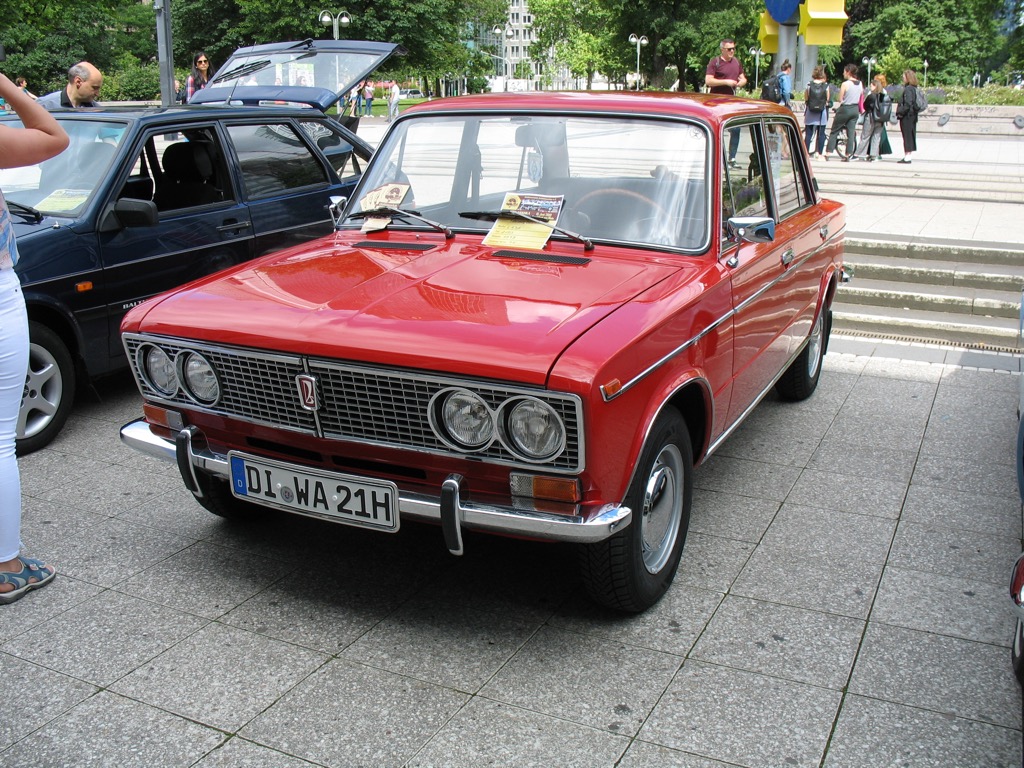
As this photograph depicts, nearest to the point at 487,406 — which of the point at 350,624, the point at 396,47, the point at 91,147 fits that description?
the point at 350,624

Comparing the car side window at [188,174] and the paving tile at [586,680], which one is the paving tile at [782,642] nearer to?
the paving tile at [586,680]

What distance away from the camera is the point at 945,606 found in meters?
3.75

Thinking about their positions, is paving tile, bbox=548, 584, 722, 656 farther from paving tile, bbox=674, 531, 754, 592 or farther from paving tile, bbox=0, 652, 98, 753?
paving tile, bbox=0, 652, 98, 753

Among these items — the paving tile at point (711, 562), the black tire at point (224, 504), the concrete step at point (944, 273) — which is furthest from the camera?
the concrete step at point (944, 273)

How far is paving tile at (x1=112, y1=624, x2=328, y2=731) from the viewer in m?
3.07

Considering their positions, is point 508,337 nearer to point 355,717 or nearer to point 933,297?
point 355,717

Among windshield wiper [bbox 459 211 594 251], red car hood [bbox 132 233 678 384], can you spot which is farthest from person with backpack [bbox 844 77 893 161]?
red car hood [bbox 132 233 678 384]

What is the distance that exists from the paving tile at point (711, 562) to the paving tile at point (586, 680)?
61 centimetres

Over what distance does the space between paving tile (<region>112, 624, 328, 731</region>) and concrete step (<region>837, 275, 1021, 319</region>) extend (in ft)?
22.3

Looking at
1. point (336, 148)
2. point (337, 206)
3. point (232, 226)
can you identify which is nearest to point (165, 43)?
point (336, 148)

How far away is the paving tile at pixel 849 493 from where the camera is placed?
469 centimetres

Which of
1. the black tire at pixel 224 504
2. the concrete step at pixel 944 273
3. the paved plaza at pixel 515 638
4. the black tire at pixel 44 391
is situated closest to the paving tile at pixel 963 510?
the paved plaza at pixel 515 638

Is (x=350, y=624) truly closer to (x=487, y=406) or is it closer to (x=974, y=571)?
(x=487, y=406)

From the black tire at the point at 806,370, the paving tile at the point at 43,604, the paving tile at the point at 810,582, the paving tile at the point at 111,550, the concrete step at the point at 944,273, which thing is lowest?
the paving tile at the point at 810,582
